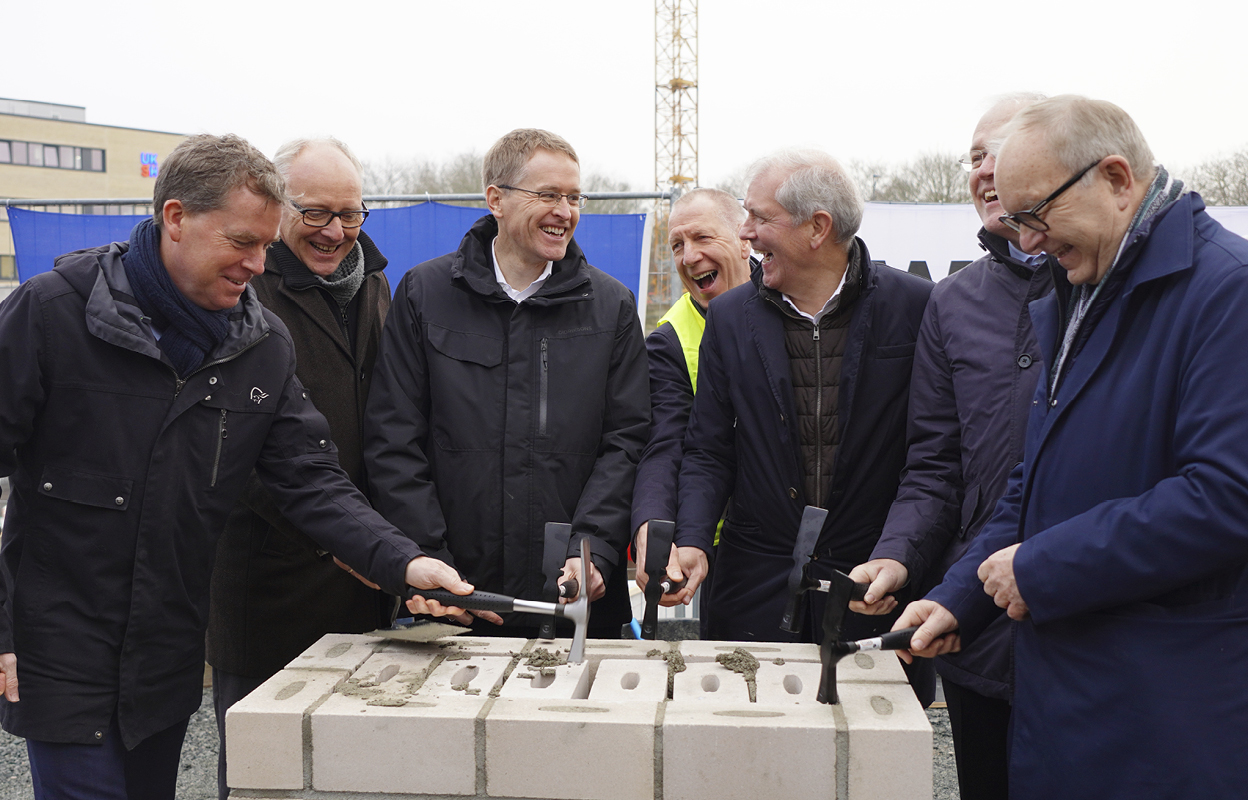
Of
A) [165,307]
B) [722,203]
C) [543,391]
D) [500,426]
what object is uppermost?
[722,203]

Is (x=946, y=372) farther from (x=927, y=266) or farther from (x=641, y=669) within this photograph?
(x=927, y=266)

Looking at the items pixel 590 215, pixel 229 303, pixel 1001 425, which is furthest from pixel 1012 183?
pixel 590 215

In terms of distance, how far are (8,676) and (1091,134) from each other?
2637mm

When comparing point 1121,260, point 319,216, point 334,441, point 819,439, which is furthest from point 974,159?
point 334,441

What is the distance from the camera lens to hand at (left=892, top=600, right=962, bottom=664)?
7.23 feet

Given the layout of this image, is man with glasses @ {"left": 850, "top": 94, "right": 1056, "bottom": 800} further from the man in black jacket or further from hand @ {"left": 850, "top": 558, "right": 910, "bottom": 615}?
the man in black jacket

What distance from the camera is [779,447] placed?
296 cm

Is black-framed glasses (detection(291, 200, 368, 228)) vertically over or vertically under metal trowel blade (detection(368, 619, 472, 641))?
over

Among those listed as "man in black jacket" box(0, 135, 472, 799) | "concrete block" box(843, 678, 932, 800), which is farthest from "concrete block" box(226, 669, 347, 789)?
"concrete block" box(843, 678, 932, 800)

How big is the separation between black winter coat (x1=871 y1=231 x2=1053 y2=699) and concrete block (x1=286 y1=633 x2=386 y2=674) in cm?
138

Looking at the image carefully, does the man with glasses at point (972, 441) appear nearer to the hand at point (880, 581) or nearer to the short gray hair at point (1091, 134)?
the hand at point (880, 581)

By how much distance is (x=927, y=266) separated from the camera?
22.2 feet

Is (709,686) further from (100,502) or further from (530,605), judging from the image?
(100,502)

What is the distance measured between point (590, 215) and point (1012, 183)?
456 cm
